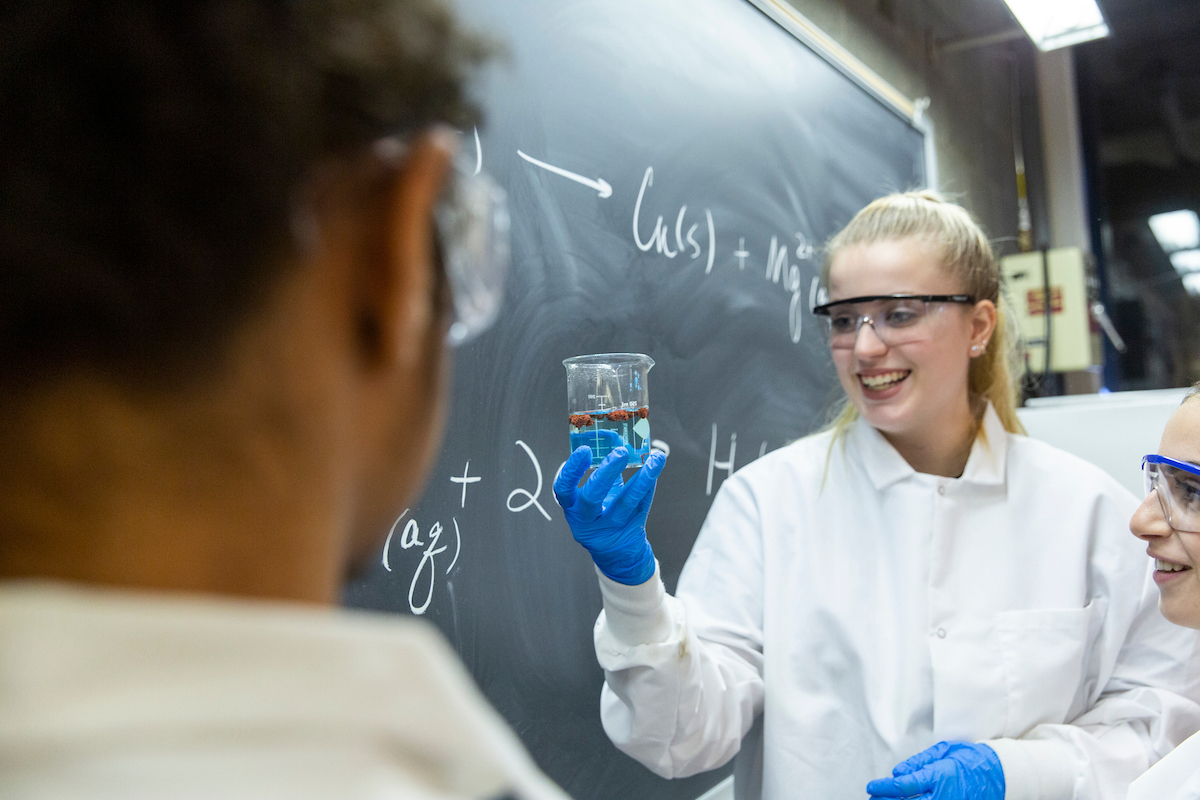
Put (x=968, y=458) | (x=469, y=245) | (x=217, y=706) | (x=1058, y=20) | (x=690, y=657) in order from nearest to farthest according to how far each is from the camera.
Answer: (x=217, y=706), (x=469, y=245), (x=690, y=657), (x=968, y=458), (x=1058, y=20)

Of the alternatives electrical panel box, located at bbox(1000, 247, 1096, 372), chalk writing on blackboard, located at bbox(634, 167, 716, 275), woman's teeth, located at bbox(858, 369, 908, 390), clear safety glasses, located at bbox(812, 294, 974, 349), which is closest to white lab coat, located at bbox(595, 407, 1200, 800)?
woman's teeth, located at bbox(858, 369, 908, 390)

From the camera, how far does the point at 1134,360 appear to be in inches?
160

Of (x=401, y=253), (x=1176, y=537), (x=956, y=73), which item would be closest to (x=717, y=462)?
(x=1176, y=537)

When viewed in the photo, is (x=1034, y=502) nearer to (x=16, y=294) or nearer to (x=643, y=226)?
(x=643, y=226)

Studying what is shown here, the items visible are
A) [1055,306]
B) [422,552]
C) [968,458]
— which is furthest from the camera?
[1055,306]

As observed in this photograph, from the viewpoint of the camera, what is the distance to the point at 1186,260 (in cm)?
391

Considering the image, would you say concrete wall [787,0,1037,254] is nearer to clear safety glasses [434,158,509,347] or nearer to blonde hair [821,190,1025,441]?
blonde hair [821,190,1025,441]

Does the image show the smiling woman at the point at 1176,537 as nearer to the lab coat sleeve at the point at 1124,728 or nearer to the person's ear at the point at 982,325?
the lab coat sleeve at the point at 1124,728

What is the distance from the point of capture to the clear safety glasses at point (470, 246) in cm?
45

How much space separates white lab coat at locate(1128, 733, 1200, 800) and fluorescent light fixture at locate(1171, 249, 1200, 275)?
3443mm

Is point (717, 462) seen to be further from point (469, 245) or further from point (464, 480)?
point (469, 245)

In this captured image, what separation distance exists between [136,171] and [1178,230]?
4665 millimetres

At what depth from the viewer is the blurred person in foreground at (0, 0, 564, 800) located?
1.01 feet

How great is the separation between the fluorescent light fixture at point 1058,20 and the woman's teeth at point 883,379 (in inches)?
69.3
